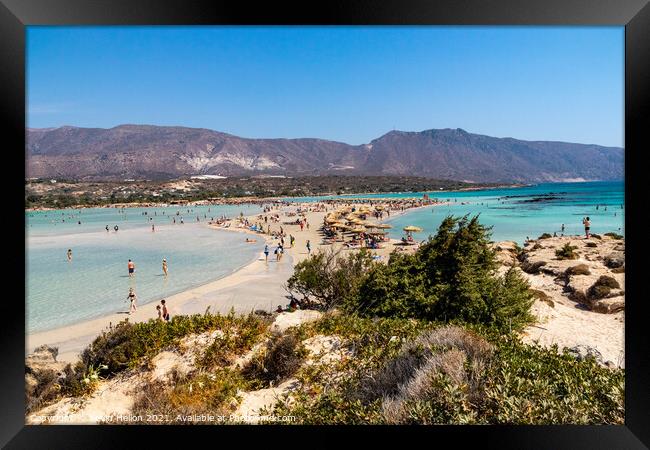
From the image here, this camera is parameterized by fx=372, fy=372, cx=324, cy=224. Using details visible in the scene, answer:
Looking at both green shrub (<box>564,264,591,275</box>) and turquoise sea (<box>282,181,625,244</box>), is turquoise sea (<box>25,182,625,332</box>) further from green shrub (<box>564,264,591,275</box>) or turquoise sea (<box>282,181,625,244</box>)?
green shrub (<box>564,264,591,275</box>)

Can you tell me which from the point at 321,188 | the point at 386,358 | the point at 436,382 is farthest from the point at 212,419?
the point at 321,188

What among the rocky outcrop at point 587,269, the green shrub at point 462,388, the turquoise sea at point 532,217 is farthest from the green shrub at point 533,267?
the green shrub at point 462,388

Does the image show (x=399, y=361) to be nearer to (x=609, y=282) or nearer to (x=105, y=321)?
(x=609, y=282)

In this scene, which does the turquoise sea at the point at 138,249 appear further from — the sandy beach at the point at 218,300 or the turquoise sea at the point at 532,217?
the sandy beach at the point at 218,300

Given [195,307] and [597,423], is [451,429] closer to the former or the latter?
[597,423]

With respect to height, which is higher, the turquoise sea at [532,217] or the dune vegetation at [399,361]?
the turquoise sea at [532,217]
